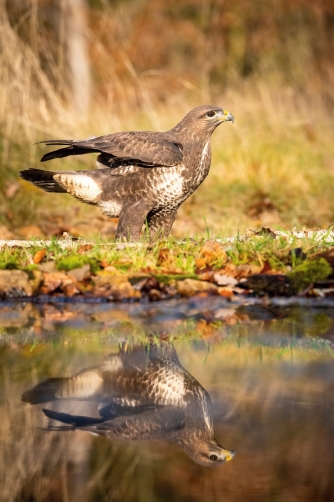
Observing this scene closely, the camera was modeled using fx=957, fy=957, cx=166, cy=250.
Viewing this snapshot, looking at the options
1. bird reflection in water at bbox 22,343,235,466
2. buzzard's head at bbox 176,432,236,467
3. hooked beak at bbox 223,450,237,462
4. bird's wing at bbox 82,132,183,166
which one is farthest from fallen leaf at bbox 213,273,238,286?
hooked beak at bbox 223,450,237,462

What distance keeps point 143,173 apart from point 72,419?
12.0 ft

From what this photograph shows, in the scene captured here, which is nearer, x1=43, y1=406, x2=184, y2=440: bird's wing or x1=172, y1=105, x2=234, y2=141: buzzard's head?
x1=43, y1=406, x2=184, y2=440: bird's wing

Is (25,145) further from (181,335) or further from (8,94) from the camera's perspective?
(181,335)

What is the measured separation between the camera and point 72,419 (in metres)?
3.35

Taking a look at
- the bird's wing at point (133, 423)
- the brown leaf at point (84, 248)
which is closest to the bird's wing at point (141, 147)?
the brown leaf at point (84, 248)

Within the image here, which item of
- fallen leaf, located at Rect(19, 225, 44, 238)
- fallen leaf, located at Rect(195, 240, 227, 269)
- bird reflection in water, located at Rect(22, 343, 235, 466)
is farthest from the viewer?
fallen leaf, located at Rect(19, 225, 44, 238)

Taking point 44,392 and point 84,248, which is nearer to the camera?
point 44,392

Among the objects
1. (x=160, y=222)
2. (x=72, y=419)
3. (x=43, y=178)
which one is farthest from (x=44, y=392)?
(x=43, y=178)

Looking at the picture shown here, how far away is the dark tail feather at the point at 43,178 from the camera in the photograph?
281 inches

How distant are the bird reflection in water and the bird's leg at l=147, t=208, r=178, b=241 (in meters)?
3.03

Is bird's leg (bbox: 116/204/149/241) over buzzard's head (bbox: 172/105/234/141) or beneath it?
beneath

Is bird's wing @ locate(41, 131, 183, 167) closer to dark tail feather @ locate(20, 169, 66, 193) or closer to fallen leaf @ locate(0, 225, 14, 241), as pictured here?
dark tail feather @ locate(20, 169, 66, 193)

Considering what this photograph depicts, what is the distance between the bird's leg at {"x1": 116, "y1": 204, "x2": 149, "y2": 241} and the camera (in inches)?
269

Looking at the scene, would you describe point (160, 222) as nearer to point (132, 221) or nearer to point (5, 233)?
point (132, 221)
